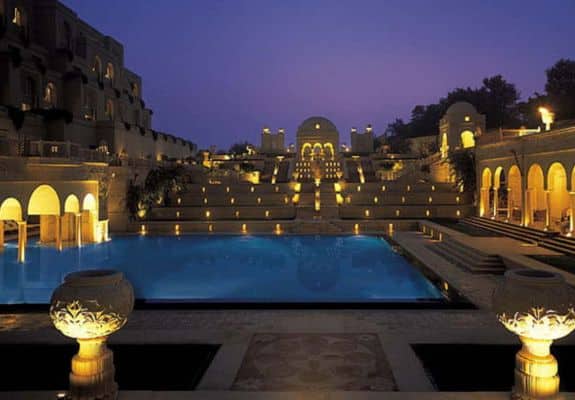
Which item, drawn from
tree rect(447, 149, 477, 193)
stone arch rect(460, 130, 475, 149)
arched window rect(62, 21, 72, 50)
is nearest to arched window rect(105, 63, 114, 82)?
arched window rect(62, 21, 72, 50)

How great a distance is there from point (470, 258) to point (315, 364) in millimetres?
9468

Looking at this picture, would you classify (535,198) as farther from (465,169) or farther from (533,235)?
(533,235)

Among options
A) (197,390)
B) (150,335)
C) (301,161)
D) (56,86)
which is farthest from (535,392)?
(301,161)

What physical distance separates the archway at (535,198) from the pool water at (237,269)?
5.69 meters

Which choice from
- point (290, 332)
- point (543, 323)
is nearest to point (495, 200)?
point (290, 332)

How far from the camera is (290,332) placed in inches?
299

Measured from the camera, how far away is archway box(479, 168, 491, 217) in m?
23.8

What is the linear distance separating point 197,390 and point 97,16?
528 feet

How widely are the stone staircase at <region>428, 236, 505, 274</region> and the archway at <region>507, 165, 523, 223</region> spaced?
5886mm

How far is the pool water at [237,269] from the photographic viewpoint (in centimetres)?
1205

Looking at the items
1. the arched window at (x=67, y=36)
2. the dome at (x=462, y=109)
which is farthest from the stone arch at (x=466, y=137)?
the arched window at (x=67, y=36)

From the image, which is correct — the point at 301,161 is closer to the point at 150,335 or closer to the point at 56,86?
the point at 56,86

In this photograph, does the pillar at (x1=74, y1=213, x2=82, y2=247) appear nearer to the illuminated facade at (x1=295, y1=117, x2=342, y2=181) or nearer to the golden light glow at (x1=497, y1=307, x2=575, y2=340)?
the golden light glow at (x1=497, y1=307, x2=575, y2=340)

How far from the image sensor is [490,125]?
52344 mm
